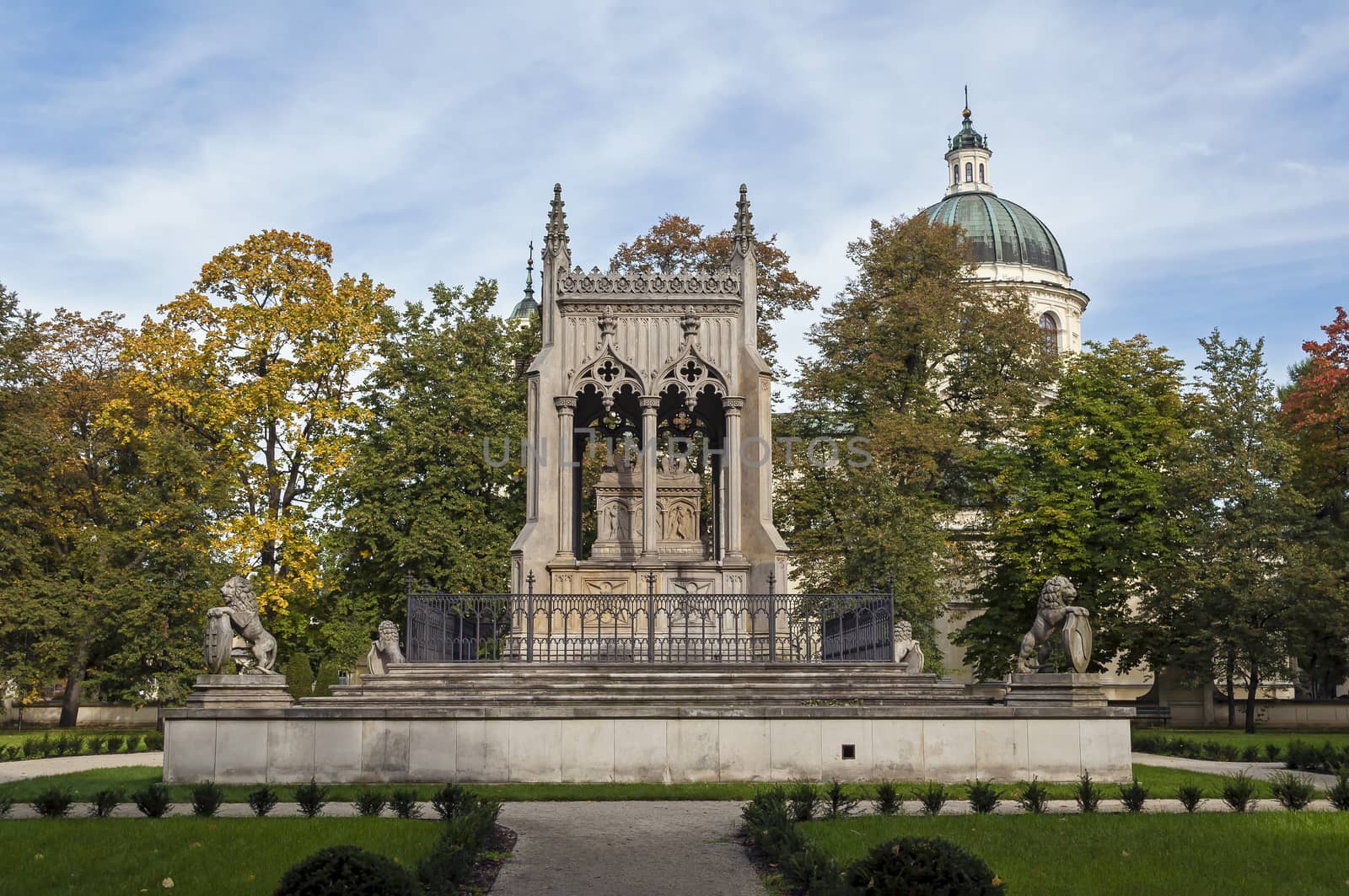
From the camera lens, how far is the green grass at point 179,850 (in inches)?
381

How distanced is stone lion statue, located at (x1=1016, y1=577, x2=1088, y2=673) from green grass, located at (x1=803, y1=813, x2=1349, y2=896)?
5667 millimetres

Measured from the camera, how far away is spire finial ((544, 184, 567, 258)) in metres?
26.4

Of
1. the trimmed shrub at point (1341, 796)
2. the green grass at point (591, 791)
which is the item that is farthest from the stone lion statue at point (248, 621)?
the trimmed shrub at point (1341, 796)

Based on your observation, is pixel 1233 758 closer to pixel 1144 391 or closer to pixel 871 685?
pixel 871 685

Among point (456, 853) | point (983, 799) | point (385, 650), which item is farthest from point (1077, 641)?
point (385, 650)

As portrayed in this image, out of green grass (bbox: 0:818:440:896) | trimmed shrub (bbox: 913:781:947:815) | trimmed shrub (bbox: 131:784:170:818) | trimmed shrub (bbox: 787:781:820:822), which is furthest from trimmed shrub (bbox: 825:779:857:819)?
trimmed shrub (bbox: 131:784:170:818)

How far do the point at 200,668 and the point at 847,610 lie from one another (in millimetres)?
23026

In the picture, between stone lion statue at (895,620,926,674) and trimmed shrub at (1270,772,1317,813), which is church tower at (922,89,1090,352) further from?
trimmed shrub at (1270,772,1317,813)

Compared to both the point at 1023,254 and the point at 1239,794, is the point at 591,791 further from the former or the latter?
the point at 1023,254

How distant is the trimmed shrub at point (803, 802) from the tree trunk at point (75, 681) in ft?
104

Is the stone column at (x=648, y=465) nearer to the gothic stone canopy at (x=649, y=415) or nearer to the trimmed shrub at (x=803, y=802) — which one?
the gothic stone canopy at (x=649, y=415)

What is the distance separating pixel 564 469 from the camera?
25688mm

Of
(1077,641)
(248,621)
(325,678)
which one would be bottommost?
(325,678)

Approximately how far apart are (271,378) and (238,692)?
21378mm
